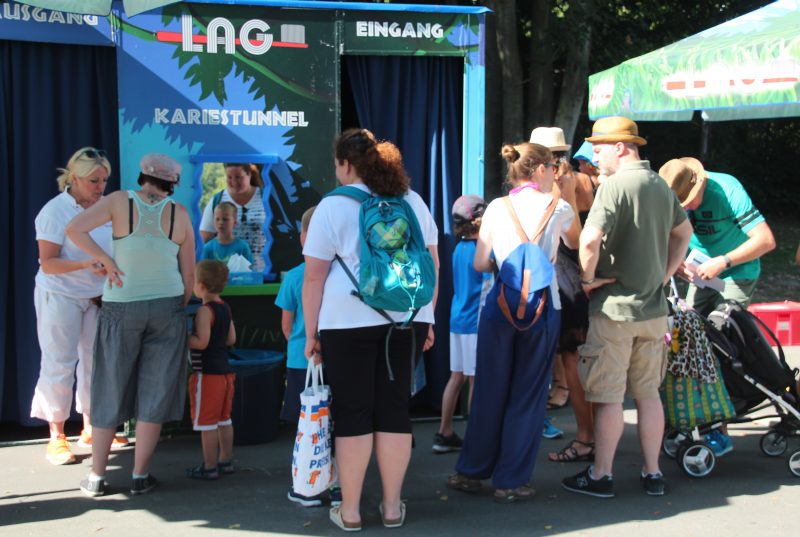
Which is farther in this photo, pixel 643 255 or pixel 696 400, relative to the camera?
pixel 696 400

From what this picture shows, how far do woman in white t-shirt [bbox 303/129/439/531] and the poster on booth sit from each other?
1.68 metres

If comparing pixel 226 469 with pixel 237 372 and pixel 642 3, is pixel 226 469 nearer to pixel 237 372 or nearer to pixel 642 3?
pixel 237 372

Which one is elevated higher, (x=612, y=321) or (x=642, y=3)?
(x=642, y=3)

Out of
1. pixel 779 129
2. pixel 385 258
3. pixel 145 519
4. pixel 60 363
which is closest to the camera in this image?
pixel 385 258

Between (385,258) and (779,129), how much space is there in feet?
60.4

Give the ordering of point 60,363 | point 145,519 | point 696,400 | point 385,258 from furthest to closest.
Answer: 1. point 60,363
2. point 696,400
3. point 145,519
4. point 385,258

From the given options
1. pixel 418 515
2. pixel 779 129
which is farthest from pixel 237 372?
pixel 779 129

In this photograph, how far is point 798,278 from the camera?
1366cm

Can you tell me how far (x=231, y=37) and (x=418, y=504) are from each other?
3.02m

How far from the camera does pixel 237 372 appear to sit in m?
5.52

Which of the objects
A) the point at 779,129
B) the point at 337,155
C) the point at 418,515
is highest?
the point at 779,129

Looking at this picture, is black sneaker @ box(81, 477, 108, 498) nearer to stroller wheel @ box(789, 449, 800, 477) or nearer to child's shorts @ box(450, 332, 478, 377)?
child's shorts @ box(450, 332, 478, 377)

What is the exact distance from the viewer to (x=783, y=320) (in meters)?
8.65

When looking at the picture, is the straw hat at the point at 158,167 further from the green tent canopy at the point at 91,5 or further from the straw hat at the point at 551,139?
the straw hat at the point at 551,139
